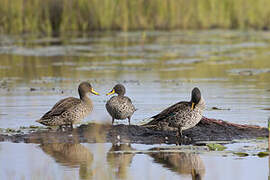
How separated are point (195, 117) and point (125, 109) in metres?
1.51

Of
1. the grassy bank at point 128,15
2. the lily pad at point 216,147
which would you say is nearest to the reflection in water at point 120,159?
the lily pad at point 216,147

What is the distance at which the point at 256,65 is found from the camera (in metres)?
20.7

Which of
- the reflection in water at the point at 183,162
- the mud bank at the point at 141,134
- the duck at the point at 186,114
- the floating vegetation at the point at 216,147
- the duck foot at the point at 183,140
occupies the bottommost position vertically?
the reflection in water at the point at 183,162

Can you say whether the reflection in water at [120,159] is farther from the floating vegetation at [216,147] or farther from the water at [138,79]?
the floating vegetation at [216,147]

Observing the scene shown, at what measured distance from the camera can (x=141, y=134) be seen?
33.7 ft

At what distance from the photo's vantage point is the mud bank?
998 centimetres

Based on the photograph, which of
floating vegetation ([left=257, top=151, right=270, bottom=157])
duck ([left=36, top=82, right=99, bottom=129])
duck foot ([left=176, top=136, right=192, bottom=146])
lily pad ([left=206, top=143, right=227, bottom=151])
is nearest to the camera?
Result: floating vegetation ([left=257, top=151, right=270, bottom=157])

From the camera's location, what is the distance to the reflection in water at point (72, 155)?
819 centimetres

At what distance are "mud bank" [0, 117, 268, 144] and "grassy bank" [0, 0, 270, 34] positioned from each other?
1869cm

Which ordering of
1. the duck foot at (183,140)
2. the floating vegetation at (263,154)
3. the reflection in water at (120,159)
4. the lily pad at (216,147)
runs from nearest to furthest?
1. the reflection in water at (120,159)
2. the floating vegetation at (263,154)
3. the lily pad at (216,147)
4. the duck foot at (183,140)

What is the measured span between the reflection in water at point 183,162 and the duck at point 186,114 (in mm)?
985

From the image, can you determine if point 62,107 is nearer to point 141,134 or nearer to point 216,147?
point 141,134

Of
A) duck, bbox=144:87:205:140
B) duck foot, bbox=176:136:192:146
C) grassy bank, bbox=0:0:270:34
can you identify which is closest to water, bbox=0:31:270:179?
grassy bank, bbox=0:0:270:34

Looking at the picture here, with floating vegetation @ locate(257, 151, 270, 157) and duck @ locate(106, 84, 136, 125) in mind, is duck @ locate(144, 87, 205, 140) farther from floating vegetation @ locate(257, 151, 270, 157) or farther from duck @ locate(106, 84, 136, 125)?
floating vegetation @ locate(257, 151, 270, 157)
